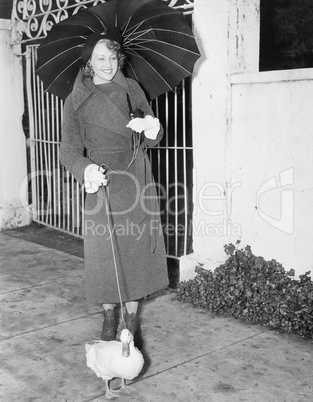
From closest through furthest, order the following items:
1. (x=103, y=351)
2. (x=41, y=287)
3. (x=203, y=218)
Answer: (x=103, y=351) → (x=203, y=218) → (x=41, y=287)

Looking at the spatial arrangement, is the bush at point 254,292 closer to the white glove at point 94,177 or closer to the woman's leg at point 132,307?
the woman's leg at point 132,307

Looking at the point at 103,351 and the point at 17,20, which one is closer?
the point at 103,351

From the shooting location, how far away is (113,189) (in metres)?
3.39

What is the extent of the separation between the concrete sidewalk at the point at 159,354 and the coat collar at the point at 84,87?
157 cm

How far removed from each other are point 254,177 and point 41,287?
208 cm

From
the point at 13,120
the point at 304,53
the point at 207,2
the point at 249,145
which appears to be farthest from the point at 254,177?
the point at 13,120

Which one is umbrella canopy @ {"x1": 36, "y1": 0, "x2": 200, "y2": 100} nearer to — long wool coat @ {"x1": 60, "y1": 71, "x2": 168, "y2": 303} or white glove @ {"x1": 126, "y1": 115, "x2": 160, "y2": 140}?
long wool coat @ {"x1": 60, "y1": 71, "x2": 168, "y2": 303}

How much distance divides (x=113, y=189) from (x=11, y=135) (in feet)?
13.0

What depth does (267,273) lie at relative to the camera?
161 inches

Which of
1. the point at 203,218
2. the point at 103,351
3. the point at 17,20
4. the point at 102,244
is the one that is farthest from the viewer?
the point at 17,20

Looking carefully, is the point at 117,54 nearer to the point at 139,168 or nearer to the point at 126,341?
the point at 139,168

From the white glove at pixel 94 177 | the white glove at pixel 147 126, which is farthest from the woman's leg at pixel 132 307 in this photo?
the white glove at pixel 147 126

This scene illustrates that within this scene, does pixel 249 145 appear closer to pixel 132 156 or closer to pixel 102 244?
pixel 132 156

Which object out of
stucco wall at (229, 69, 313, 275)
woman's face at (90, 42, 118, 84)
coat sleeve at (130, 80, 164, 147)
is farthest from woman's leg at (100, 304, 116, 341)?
woman's face at (90, 42, 118, 84)
